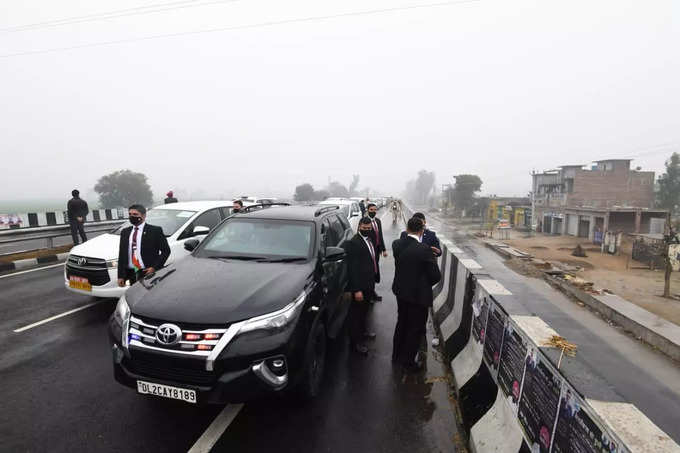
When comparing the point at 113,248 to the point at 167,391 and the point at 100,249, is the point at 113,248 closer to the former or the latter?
the point at 100,249

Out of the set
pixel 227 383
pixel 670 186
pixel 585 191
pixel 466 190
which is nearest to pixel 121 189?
pixel 466 190

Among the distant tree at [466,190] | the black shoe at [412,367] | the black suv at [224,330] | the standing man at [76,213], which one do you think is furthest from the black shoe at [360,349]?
the distant tree at [466,190]

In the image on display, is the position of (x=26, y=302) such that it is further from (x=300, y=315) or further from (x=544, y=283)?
(x=544, y=283)

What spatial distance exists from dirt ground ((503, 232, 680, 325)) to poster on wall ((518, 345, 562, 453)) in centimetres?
1364

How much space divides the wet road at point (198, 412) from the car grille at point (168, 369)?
55 cm

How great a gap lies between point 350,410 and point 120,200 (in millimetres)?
116311

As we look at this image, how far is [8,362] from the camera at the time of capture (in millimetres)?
4219

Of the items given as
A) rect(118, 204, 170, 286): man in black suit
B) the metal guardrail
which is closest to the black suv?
rect(118, 204, 170, 286): man in black suit

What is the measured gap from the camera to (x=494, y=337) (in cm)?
316

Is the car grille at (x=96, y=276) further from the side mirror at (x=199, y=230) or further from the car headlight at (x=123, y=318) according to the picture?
the car headlight at (x=123, y=318)

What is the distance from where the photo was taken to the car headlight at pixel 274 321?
2.88 meters

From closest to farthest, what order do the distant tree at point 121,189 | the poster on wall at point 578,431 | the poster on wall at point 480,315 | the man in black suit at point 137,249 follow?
the poster on wall at point 578,431 → the poster on wall at point 480,315 → the man in black suit at point 137,249 → the distant tree at point 121,189

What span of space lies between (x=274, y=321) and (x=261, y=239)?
1743mm

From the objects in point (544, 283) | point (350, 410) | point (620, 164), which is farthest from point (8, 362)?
point (620, 164)
